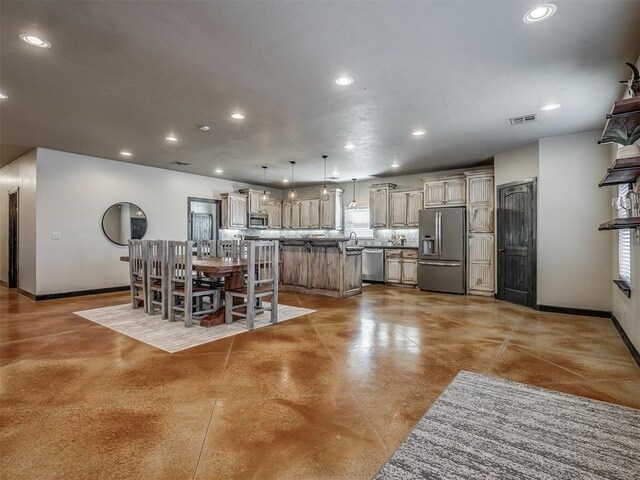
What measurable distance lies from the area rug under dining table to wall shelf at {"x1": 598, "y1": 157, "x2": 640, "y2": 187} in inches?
153

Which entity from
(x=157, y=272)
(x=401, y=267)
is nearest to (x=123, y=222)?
(x=157, y=272)

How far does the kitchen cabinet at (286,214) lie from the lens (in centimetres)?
1040

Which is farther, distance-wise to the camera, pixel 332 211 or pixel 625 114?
pixel 332 211

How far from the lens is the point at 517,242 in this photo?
19.6ft

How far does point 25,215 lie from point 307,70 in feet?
21.4

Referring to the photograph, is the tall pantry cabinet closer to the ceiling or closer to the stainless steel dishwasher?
the ceiling

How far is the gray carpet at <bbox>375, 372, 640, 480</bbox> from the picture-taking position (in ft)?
5.53

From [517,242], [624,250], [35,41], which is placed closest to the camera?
[35,41]

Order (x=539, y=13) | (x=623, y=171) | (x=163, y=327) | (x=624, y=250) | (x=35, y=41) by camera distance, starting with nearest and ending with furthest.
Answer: (x=539, y=13)
(x=35, y=41)
(x=623, y=171)
(x=624, y=250)
(x=163, y=327)

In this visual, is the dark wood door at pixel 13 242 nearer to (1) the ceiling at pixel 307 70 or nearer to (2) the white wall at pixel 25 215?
(2) the white wall at pixel 25 215

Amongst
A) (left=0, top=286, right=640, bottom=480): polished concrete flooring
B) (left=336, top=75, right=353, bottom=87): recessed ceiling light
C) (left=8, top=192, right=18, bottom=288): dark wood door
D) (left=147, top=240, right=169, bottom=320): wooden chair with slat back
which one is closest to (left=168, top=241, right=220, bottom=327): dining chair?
(left=147, top=240, right=169, bottom=320): wooden chair with slat back

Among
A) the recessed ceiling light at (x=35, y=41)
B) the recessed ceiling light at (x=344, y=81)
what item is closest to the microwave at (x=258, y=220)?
the recessed ceiling light at (x=344, y=81)

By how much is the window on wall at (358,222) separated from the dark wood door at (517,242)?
3.58 meters

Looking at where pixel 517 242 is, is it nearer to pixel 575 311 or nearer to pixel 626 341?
pixel 575 311
